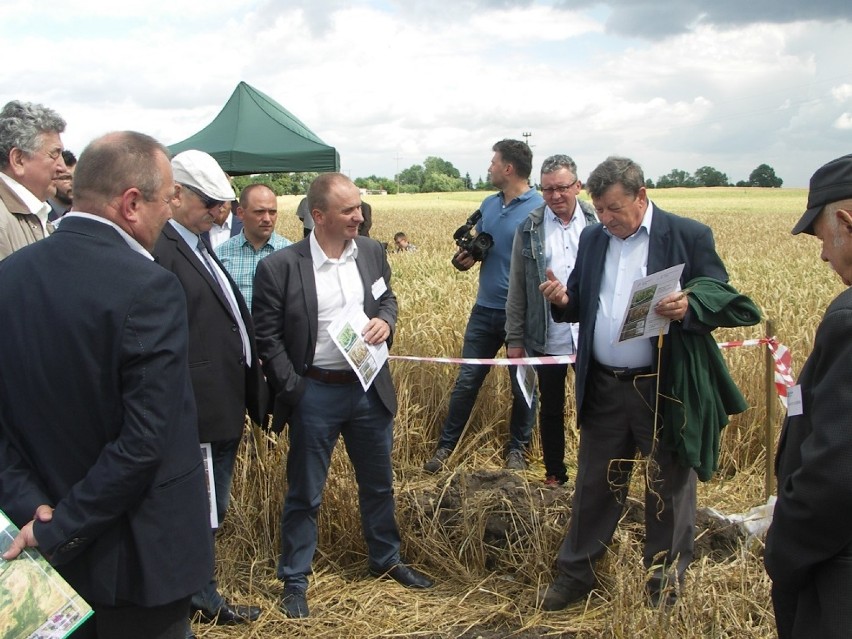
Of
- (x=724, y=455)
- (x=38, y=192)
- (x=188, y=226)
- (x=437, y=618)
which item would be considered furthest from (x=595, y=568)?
(x=38, y=192)

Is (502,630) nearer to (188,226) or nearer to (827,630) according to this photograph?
(827,630)

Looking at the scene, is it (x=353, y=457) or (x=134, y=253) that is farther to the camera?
(x=353, y=457)

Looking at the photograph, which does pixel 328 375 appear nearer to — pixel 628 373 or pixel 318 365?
pixel 318 365

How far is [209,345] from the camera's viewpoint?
3.32 m

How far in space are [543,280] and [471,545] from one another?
5.64 feet

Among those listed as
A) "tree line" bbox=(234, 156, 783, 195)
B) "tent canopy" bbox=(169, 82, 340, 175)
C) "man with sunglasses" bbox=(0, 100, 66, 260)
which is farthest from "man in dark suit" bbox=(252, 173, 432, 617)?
"tree line" bbox=(234, 156, 783, 195)

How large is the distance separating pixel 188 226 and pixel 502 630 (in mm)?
2364

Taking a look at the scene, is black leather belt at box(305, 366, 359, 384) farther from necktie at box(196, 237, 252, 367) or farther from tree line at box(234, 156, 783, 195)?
tree line at box(234, 156, 783, 195)

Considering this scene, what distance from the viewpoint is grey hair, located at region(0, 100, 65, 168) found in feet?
11.4

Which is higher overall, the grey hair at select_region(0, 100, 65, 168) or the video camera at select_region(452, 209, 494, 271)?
the grey hair at select_region(0, 100, 65, 168)

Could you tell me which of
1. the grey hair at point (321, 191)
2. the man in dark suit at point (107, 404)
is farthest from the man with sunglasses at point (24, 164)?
the man in dark suit at point (107, 404)

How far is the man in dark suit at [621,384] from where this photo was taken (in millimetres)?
3490

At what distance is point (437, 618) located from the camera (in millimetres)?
3629

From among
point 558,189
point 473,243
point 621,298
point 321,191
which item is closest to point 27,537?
point 321,191
